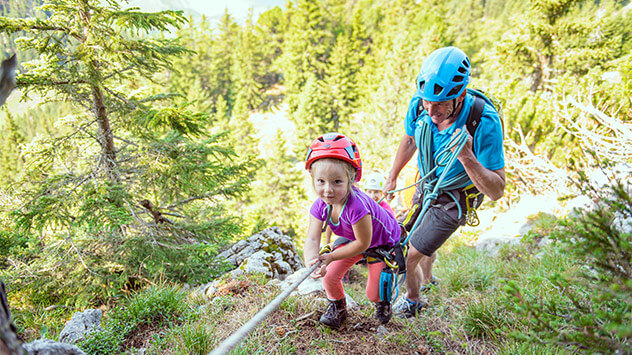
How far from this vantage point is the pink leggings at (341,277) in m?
2.79

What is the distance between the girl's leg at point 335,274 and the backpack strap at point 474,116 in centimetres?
163

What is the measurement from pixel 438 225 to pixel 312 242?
153cm

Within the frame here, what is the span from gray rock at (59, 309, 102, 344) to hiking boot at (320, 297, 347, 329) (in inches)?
91.3

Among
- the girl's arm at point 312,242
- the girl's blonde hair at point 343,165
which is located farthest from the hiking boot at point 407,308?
the girl's blonde hair at point 343,165

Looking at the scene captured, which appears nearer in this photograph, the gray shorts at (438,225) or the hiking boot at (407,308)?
the gray shorts at (438,225)

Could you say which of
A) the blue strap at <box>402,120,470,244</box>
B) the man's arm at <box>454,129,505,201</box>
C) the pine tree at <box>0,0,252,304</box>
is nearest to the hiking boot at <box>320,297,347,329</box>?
the blue strap at <box>402,120,470,244</box>

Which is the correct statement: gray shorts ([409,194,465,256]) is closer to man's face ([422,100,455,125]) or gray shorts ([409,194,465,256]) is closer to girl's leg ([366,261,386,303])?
girl's leg ([366,261,386,303])

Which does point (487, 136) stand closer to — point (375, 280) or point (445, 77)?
point (445, 77)

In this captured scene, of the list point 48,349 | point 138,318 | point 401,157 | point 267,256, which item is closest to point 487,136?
point 401,157

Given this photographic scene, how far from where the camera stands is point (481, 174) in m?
2.56

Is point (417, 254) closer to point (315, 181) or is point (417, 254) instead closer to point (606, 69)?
point (315, 181)

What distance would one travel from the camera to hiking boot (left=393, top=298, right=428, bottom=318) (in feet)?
11.4

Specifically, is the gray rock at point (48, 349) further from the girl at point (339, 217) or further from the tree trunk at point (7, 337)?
the girl at point (339, 217)

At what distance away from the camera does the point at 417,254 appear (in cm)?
330
